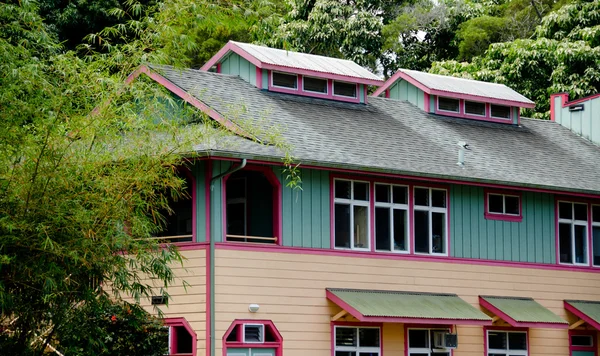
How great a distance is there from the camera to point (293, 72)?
73.8 feet

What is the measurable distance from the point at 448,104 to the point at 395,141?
327 cm

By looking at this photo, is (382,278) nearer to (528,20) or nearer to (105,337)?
(105,337)

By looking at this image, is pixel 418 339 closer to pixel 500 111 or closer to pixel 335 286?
pixel 335 286

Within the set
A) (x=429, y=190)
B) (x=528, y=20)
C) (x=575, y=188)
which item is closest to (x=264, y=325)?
(x=429, y=190)

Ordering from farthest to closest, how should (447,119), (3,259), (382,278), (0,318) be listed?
(447,119) < (382,278) < (0,318) < (3,259)

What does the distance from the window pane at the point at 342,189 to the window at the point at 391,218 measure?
2.04ft

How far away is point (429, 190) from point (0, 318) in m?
8.87

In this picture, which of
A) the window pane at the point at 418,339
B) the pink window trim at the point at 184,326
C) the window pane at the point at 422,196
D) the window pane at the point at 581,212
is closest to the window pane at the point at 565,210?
the window pane at the point at 581,212

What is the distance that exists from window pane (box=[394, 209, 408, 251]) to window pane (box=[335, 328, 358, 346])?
1849 mm

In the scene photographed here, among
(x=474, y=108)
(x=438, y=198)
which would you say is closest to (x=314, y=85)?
(x=438, y=198)

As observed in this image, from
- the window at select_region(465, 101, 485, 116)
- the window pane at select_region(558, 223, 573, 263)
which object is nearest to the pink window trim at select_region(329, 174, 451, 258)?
the window pane at select_region(558, 223, 573, 263)

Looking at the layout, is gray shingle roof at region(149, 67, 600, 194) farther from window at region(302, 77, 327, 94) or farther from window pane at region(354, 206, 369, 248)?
window pane at region(354, 206, 369, 248)

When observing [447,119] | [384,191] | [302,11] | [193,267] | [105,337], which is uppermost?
[302,11]

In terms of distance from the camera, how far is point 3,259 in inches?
549
